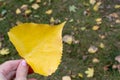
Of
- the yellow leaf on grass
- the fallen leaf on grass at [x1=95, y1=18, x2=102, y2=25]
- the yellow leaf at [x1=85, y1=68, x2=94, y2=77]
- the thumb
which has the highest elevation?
the yellow leaf on grass

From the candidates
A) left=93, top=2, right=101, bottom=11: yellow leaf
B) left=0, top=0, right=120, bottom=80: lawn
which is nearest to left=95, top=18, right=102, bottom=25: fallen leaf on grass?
left=0, top=0, right=120, bottom=80: lawn

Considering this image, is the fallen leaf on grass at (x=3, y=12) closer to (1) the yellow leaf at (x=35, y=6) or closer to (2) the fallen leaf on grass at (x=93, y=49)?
(1) the yellow leaf at (x=35, y=6)

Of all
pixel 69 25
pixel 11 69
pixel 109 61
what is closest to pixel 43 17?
pixel 69 25

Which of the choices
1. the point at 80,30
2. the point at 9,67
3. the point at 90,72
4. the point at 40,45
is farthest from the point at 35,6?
the point at 40,45

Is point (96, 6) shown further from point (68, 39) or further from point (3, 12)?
point (3, 12)

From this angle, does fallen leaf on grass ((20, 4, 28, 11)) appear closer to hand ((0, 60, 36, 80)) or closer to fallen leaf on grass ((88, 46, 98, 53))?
fallen leaf on grass ((88, 46, 98, 53))
